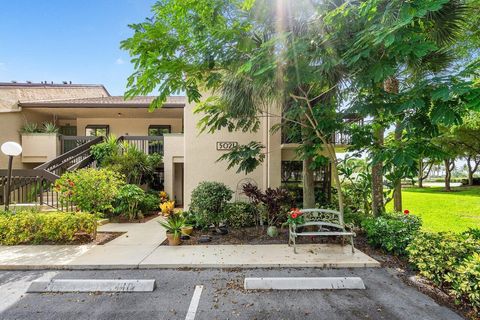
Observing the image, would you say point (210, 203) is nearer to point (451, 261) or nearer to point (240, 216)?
point (240, 216)

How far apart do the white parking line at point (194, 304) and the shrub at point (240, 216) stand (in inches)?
138

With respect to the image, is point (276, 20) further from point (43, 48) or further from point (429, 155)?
point (43, 48)

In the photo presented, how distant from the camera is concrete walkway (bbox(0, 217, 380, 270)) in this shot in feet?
15.9

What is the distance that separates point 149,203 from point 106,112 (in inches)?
274

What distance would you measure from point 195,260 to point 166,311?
167 centimetres

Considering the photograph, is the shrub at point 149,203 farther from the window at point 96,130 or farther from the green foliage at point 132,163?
the window at point 96,130

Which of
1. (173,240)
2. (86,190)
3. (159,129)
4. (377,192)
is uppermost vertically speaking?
(159,129)

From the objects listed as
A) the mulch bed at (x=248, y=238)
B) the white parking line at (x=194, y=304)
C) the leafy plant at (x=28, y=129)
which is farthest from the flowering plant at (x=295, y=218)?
the leafy plant at (x=28, y=129)

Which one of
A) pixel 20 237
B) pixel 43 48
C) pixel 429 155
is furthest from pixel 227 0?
pixel 43 48

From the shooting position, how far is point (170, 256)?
5301 mm

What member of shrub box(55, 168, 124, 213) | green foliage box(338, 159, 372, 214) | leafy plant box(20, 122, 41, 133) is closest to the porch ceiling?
leafy plant box(20, 122, 41, 133)

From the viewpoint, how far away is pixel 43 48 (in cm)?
1282

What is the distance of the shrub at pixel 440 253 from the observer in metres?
3.89

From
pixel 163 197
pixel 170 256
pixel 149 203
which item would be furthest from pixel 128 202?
pixel 170 256
